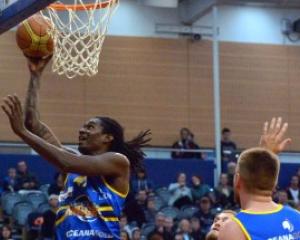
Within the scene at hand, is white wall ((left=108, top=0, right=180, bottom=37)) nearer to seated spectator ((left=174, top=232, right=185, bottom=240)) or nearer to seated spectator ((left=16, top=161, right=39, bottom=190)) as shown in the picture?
seated spectator ((left=16, top=161, right=39, bottom=190))

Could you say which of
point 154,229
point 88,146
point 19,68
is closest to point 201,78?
point 19,68

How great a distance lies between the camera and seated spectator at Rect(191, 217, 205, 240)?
14.0 m

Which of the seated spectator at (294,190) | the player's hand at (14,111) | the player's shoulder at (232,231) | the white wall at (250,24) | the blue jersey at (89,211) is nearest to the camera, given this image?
the player's shoulder at (232,231)

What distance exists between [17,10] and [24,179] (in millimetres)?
9937

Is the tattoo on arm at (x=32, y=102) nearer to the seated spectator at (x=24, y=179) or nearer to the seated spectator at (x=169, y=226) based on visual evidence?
the seated spectator at (x=169, y=226)

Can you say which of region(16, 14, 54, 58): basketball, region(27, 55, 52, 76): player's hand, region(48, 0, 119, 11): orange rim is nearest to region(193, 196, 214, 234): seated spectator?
region(48, 0, 119, 11): orange rim

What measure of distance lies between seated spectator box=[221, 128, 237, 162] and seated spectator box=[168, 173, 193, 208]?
6.97 feet

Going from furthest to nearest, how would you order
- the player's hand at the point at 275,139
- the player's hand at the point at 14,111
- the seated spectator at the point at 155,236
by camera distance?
the seated spectator at the point at 155,236, the player's hand at the point at 14,111, the player's hand at the point at 275,139

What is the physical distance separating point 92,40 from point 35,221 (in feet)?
19.6

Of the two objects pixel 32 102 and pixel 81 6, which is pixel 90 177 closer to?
pixel 32 102

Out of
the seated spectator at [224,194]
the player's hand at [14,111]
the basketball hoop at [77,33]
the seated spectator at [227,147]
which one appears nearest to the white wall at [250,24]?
the seated spectator at [227,147]

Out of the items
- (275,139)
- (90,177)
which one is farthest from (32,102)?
(275,139)

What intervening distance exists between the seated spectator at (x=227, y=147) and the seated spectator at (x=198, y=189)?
1.70 meters

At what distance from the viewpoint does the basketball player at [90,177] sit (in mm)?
5188
